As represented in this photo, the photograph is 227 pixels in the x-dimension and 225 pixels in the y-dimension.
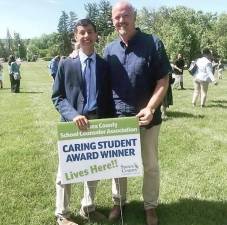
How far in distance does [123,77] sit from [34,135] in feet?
20.1

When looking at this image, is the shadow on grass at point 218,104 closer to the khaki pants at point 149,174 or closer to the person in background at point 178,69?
the person in background at point 178,69

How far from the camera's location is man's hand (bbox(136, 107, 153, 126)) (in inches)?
187

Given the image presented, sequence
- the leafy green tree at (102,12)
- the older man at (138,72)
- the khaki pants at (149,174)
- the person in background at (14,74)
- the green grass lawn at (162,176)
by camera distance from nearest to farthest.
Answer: the older man at (138,72) → the khaki pants at (149,174) → the green grass lawn at (162,176) → the person in background at (14,74) → the leafy green tree at (102,12)

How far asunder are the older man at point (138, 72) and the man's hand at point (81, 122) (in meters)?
0.51

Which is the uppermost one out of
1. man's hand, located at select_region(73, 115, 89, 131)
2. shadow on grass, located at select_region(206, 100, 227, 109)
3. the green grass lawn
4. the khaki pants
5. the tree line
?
the tree line

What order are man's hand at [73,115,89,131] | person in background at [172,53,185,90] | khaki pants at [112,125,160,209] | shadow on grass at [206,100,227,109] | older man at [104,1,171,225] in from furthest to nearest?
person in background at [172,53,185,90] → shadow on grass at [206,100,227,109] → khaki pants at [112,125,160,209] → older man at [104,1,171,225] → man's hand at [73,115,89,131]

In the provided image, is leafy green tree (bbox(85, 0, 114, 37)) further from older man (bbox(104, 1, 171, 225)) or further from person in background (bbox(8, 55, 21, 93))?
older man (bbox(104, 1, 171, 225))

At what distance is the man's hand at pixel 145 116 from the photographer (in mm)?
4758

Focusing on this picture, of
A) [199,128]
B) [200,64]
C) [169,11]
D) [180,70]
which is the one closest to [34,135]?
[199,128]

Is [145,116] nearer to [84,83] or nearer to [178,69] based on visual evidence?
[84,83]

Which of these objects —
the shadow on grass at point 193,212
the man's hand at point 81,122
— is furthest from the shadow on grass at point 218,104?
the man's hand at point 81,122

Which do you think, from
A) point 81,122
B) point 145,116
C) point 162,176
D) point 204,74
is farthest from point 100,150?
point 204,74

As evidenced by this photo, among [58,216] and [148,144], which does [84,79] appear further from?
[58,216]

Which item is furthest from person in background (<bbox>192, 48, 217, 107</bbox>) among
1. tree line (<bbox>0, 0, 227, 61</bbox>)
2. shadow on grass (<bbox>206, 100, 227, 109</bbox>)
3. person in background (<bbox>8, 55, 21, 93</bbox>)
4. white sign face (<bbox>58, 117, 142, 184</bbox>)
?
tree line (<bbox>0, 0, 227, 61</bbox>)
